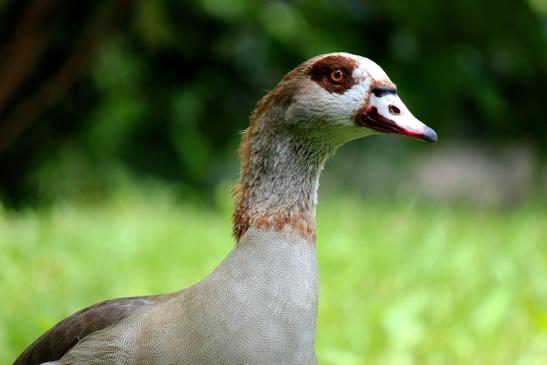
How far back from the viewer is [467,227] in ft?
16.1

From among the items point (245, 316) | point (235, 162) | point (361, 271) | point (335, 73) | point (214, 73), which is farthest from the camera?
point (235, 162)

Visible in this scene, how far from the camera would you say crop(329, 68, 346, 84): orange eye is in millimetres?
2078

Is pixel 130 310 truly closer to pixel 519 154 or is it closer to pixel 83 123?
pixel 83 123

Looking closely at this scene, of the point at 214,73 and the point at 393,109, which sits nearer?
the point at 393,109

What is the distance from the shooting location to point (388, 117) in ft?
6.67

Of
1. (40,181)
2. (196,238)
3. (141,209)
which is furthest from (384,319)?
(40,181)

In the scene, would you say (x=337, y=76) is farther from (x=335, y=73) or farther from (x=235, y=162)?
(x=235, y=162)

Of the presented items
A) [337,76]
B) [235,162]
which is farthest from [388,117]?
[235,162]

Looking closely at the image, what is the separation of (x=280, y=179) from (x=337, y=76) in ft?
0.80

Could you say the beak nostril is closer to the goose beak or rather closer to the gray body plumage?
the goose beak

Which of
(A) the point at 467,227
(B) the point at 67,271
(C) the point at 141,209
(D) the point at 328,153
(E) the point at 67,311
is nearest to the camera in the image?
(D) the point at 328,153

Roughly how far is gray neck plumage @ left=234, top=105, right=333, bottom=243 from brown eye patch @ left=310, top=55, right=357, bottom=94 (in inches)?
4.6

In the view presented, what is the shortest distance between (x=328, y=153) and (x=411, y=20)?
5.17 feet

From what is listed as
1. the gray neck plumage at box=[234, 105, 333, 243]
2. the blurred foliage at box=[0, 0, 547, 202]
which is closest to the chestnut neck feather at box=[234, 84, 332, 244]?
the gray neck plumage at box=[234, 105, 333, 243]
